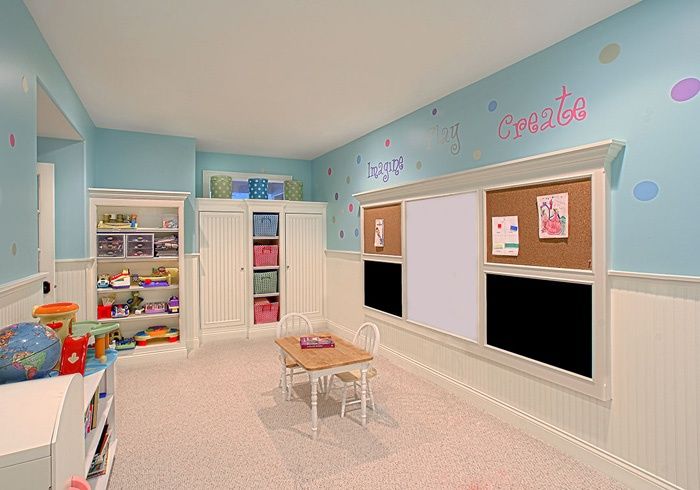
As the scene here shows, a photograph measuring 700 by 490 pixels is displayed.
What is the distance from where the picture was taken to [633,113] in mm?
2123

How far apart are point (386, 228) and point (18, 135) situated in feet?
9.97

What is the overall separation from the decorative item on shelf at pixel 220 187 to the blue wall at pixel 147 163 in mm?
417

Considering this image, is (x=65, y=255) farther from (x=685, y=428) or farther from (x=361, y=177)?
(x=685, y=428)

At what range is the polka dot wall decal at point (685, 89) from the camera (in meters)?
1.88

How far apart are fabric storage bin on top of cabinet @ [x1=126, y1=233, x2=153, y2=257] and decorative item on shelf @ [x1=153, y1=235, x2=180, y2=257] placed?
77 mm

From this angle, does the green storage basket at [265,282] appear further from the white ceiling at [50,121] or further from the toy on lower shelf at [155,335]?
the white ceiling at [50,121]

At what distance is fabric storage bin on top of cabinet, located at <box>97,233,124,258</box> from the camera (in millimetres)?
4148

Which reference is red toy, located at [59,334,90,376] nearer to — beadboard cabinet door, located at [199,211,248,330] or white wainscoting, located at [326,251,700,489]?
white wainscoting, located at [326,251,700,489]

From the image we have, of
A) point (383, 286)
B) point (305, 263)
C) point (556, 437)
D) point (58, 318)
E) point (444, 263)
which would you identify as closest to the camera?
point (58, 318)

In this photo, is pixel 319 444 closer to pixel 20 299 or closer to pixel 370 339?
pixel 370 339

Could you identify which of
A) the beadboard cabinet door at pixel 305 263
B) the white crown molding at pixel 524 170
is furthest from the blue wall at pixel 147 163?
the white crown molding at pixel 524 170

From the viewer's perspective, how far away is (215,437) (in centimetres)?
266

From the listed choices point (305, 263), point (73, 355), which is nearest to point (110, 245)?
point (305, 263)

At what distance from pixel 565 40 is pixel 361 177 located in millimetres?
2655
